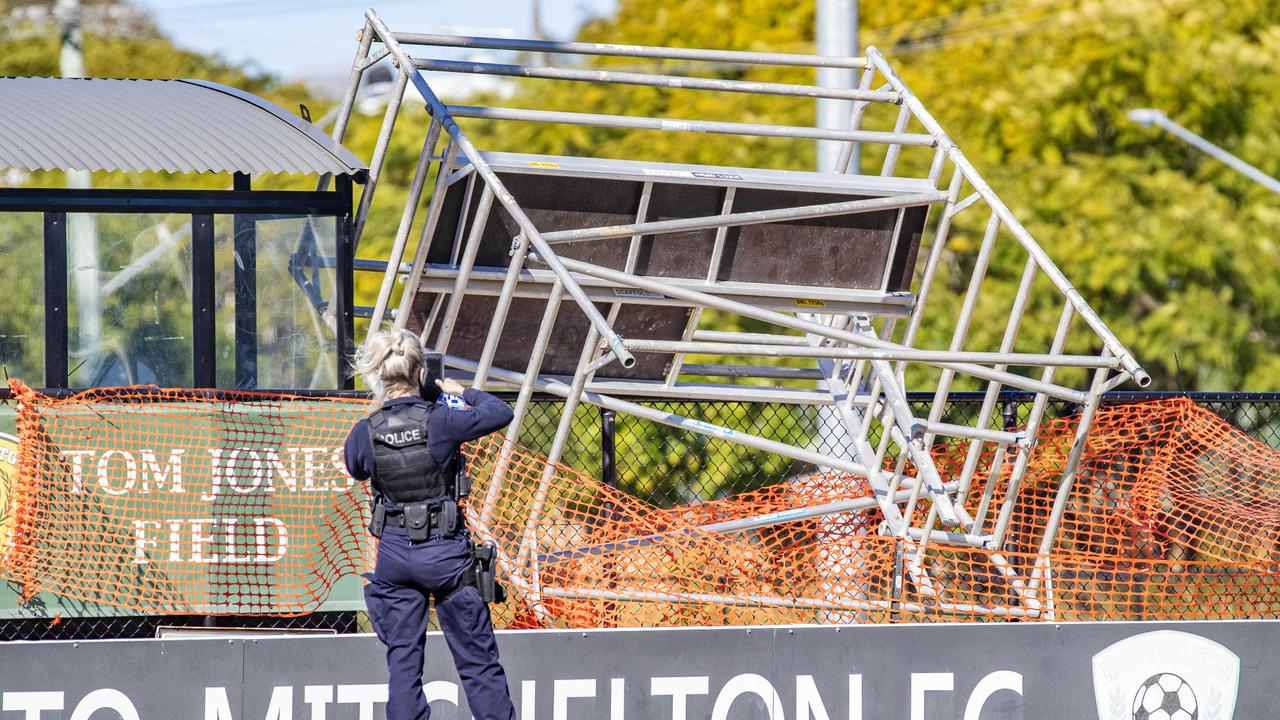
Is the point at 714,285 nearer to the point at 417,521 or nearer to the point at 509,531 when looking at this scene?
the point at 509,531

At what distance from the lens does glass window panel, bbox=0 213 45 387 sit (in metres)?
7.05

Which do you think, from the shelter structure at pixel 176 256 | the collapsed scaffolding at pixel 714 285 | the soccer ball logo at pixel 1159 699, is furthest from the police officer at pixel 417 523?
the soccer ball logo at pixel 1159 699

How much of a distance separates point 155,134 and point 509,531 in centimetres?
264

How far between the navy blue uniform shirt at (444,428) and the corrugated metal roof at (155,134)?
1953 mm

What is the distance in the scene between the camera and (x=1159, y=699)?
7051 millimetres

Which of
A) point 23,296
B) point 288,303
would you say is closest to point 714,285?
point 288,303

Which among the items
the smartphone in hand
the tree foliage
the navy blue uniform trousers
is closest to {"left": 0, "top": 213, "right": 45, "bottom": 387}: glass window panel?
the smartphone in hand

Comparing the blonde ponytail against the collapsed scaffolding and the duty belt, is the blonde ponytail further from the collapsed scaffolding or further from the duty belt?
the collapsed scaffolding

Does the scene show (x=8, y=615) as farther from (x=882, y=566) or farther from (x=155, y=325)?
(x=882, y=566)

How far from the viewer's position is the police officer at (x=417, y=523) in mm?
5664

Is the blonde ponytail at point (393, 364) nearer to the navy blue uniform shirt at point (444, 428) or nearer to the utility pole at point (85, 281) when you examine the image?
the navy blue uniform shirt at point (444, 428)

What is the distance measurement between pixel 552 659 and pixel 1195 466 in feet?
12.1

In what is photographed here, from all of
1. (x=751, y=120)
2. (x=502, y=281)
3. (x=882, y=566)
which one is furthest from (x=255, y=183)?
(x=882, y=566)

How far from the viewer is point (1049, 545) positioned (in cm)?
722
